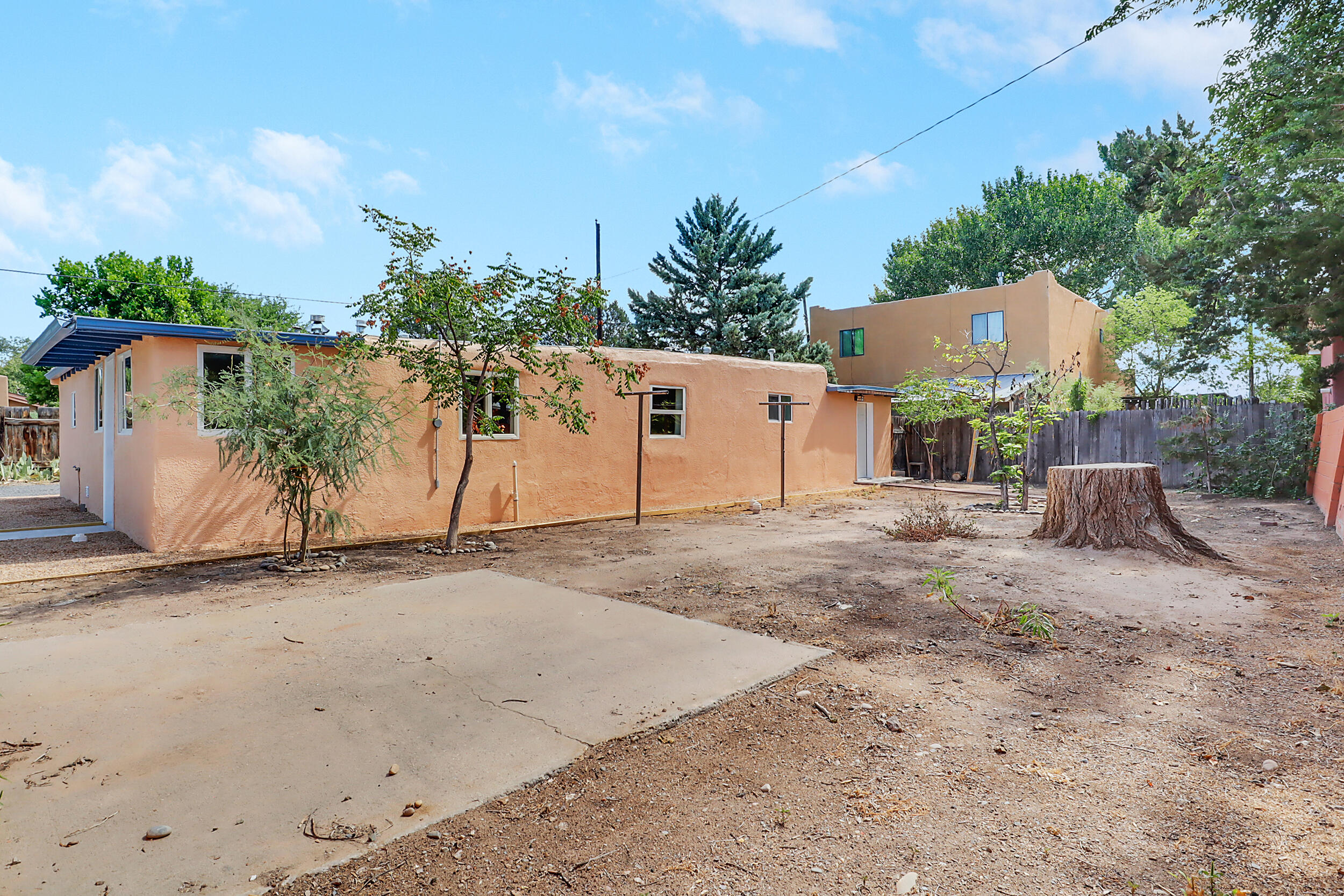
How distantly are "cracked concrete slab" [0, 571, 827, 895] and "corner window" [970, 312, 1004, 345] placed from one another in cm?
2107

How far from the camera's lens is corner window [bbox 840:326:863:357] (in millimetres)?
25859

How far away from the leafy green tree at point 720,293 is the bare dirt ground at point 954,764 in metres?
20.7

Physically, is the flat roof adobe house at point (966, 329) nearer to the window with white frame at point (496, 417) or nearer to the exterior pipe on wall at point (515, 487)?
the window with white frame at point (496, 417)

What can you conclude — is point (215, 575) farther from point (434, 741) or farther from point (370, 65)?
point (370, 65)

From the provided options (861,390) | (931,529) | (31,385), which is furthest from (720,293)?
(31,385)

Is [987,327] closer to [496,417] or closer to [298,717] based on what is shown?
[496,417]

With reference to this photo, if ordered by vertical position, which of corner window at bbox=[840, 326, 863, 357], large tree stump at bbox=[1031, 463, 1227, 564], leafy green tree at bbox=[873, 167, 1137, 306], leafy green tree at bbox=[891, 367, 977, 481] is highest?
leafy green tree at bbox=[873, 167, 1137, 306]

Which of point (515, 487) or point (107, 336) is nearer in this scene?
point (107, 336)

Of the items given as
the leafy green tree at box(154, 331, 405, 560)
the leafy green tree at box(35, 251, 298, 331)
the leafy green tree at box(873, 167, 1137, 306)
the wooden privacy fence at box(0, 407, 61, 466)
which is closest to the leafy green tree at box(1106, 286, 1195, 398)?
the leafy green tree at box(873, 167, 1137, 306)

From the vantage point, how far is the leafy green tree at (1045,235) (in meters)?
30.1

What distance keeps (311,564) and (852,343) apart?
22234 mm

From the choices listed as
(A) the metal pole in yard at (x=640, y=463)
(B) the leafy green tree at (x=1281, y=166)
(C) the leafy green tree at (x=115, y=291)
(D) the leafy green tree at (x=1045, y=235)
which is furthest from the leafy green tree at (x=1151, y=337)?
(C) the leafy green tree at (x=115, y=291)

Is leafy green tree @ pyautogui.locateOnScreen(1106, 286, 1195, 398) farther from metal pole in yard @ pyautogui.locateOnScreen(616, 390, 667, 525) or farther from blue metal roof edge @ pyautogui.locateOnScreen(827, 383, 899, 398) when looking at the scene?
metal pole in yard @ pyautogui.locateOnScreen(616, 390, 667, 525)

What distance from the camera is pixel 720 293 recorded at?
25.8 m
